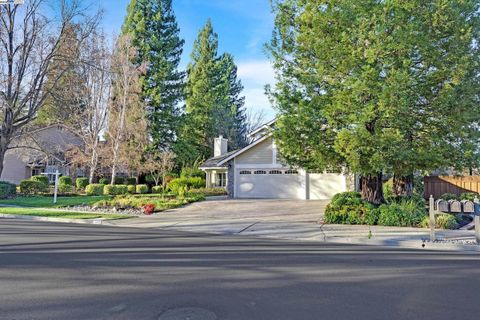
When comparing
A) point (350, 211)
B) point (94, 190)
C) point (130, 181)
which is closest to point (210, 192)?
point (94, 190)

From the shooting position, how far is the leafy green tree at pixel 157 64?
1489 inches

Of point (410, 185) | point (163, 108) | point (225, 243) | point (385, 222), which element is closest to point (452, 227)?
point (385, 222)

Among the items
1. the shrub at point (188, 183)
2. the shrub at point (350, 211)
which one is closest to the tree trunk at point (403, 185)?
the shrub at point (350, 211)

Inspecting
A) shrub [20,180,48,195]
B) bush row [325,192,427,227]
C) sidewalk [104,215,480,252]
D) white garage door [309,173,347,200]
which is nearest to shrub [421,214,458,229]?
bush row [325,192,427,227]

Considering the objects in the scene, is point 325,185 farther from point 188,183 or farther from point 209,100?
point 209,100

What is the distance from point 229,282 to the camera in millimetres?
5969

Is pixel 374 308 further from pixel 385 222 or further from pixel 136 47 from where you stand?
pixel 136 47

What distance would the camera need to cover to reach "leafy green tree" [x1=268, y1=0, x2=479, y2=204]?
13500 millimetres

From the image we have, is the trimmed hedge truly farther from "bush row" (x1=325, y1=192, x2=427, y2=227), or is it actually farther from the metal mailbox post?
the metal mailbox post

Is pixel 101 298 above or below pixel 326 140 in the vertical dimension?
below

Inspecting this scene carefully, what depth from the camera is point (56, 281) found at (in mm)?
5926

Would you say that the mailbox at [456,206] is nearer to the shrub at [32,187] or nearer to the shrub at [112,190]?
the shrub at [112,190]

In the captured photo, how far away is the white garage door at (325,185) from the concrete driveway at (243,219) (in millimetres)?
4589

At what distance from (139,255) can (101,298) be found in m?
3.12
